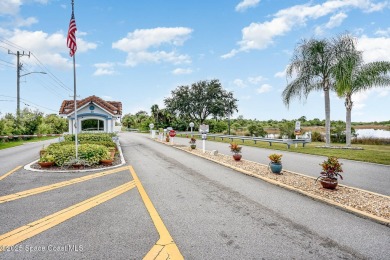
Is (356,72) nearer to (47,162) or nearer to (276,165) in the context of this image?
(276,165)

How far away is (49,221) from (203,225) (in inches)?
118

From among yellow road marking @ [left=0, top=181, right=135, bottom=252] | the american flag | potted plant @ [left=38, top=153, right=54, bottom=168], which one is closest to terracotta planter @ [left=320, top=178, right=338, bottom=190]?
yellow road marking @ [left=0, top=181, right=135, bottom=252]

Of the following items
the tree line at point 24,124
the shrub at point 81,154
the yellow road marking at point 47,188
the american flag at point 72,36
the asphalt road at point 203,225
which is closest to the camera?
the asphalt road at point 203,225

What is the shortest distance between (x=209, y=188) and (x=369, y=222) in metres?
3.94

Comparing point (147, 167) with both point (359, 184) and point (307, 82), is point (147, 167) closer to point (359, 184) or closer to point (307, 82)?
point (359, 184)

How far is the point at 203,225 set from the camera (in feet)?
15.3

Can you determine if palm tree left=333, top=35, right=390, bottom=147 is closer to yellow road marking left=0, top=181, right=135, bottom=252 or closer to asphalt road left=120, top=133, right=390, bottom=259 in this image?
asphalt road left=120, top=133, right=390, bottom=259

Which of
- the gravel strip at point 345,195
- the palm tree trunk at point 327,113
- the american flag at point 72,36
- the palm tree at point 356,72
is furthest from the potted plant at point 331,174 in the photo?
the palm tree trunk at point 327,113

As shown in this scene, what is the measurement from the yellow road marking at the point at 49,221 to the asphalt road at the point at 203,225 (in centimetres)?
15

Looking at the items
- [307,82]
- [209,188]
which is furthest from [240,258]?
[307,82]

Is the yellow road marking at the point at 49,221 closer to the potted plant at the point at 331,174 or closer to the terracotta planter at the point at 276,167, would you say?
the terracotta planter at the point at 276,167

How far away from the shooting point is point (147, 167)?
11203 millimetres

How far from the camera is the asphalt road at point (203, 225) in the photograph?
3.72 metres

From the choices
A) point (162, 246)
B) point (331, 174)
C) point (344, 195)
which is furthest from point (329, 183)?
point (162, 246)
